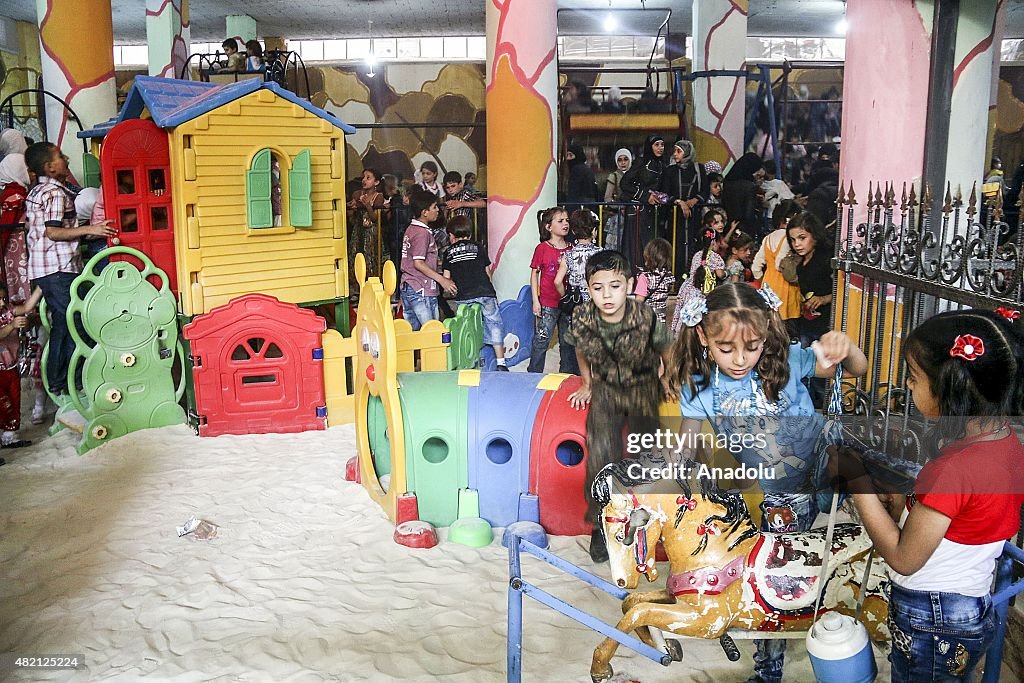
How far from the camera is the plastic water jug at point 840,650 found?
8.12 feet

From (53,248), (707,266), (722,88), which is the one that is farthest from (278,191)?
(722,88)

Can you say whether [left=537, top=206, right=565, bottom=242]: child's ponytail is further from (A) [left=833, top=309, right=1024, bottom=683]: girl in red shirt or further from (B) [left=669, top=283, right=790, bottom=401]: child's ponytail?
(A) [left=833, top=309, right=1024, bottom=683]: girl in red shirt

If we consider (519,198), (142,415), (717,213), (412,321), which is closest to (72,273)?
(142,415)

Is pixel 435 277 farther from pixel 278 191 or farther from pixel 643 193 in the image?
pixel 643 193

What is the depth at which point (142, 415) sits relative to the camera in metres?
6.54

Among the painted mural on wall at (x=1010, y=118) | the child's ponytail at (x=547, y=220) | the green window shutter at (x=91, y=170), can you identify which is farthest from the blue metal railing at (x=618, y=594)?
the painted mural on wall at (x=1010, y=118)

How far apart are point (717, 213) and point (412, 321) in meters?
2.76

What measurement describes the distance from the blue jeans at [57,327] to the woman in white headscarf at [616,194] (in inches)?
239

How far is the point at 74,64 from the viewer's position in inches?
386

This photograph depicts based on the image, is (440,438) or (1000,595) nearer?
(1000,595)

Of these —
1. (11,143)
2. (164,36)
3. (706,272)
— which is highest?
(164,36)

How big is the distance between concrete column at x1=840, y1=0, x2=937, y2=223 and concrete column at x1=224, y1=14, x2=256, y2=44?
506 inches

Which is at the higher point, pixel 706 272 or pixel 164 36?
pixel 164 36

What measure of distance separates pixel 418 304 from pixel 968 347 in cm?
559
